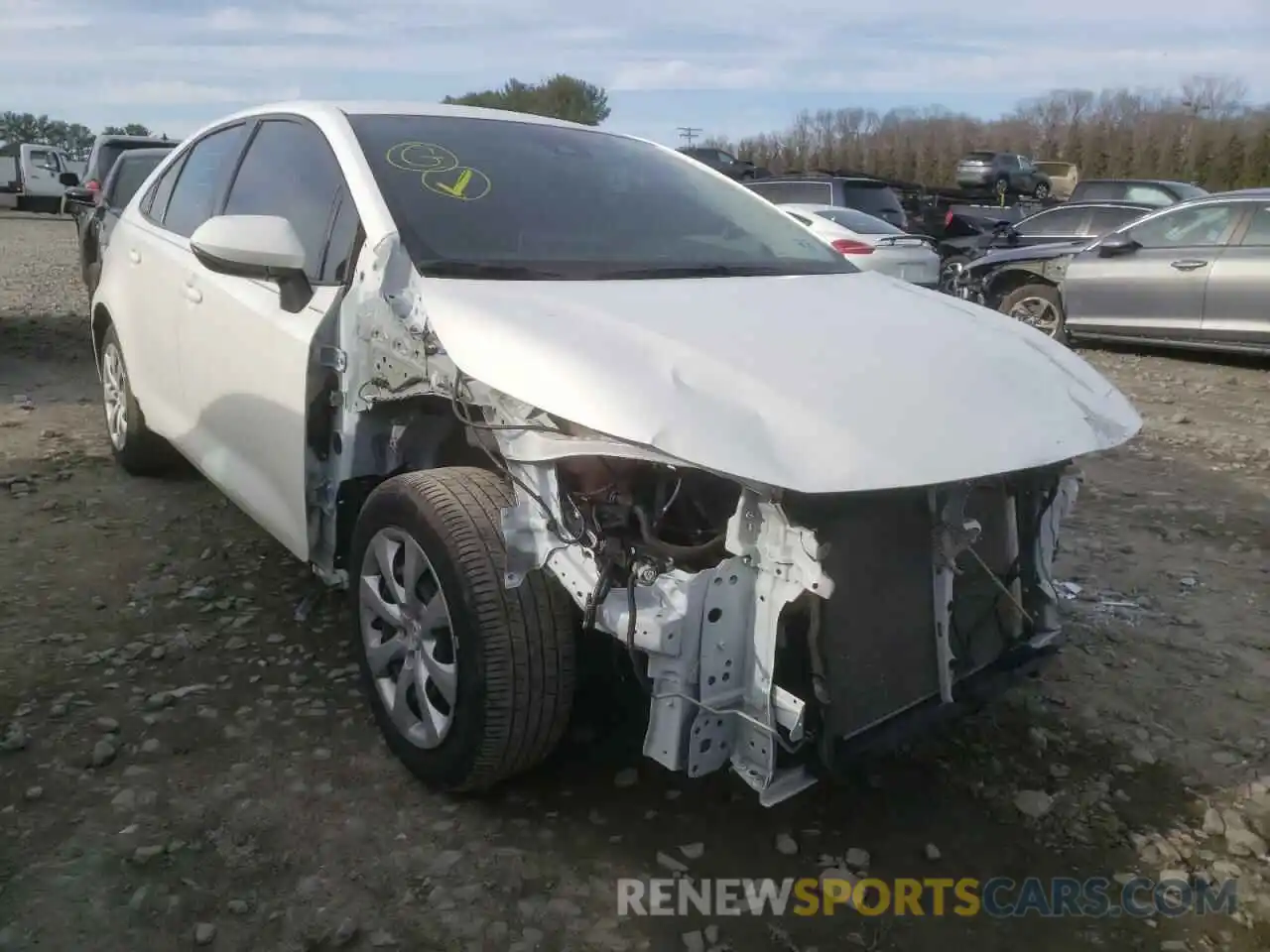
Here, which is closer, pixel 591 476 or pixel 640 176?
pixel 591 476

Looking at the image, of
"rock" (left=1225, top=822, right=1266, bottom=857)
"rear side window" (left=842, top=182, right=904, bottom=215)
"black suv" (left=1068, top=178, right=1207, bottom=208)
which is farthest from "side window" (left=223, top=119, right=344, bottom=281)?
"black suv" (left=1068, top=178, right=1207, bottom=208)

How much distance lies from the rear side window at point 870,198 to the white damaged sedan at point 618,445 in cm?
1031

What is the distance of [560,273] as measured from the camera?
279cm

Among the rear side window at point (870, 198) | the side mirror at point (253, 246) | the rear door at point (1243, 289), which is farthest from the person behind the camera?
the rear side window at point (870, 198)

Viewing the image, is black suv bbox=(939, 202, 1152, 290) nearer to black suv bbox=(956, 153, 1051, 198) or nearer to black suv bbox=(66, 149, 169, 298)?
black suv bbox=(66, 149, 169, 298)

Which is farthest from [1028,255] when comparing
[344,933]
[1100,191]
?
[344,933]

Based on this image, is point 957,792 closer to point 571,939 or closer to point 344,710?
point 571,939

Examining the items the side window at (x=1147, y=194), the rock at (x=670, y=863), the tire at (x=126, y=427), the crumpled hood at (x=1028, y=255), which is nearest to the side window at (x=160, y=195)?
the tire at (x=126, y=427)

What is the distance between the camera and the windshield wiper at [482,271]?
2668 millimetres

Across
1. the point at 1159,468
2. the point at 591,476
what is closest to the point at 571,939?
the point at 591,476

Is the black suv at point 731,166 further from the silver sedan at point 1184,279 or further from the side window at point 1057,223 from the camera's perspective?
the silver sedan at point 1184,279

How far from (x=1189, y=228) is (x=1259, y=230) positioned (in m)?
0.66

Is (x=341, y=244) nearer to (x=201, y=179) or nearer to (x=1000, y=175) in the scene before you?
(x=201, y=179)

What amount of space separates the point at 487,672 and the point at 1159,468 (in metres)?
4.82
